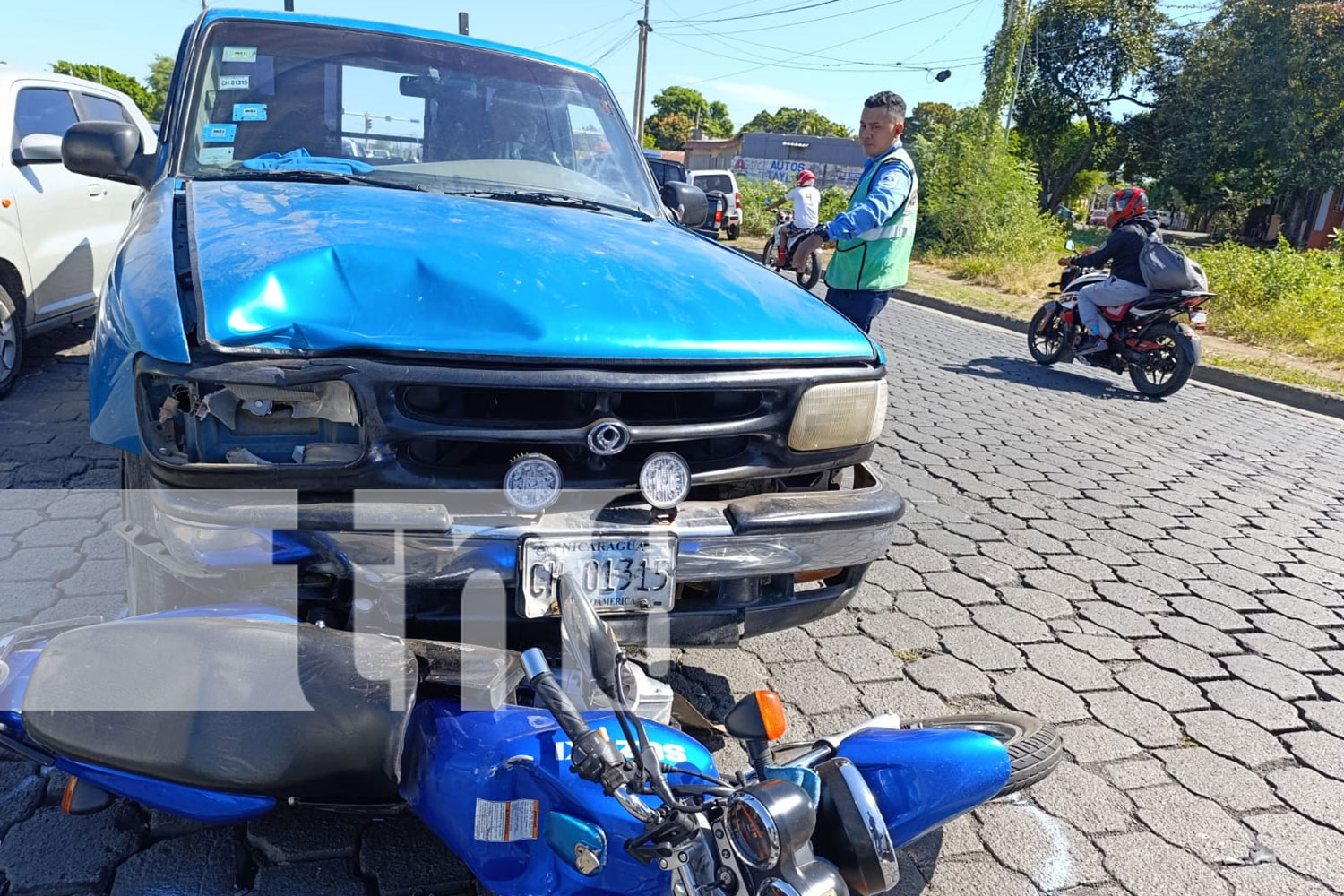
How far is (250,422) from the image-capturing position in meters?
1.92

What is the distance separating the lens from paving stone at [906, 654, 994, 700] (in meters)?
2.98

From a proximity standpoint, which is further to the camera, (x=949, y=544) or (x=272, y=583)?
(x=949, y=544)

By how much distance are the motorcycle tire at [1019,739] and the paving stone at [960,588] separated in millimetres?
1230

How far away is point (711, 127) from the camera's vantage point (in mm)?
88750

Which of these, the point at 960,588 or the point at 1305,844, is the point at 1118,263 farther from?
the point at 1305,844

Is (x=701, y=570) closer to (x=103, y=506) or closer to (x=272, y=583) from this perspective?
(x=272, y=583)

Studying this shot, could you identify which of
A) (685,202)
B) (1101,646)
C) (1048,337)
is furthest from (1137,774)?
(1048,337)

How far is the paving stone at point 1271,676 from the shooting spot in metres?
3.14

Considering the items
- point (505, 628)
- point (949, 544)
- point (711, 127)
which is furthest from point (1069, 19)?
point (711, 127)

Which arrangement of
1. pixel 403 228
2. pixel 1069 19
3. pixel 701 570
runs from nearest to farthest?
pixel 701 570 < pixel 403 228 < pixel 1069 19

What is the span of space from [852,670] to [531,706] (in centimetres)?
139

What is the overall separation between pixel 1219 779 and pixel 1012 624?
96cm

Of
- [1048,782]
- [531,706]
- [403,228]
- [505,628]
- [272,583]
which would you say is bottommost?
[1048,782]

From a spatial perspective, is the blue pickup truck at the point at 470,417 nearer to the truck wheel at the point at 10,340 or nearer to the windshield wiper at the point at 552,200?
the windshield wiper at the point at 552,200
